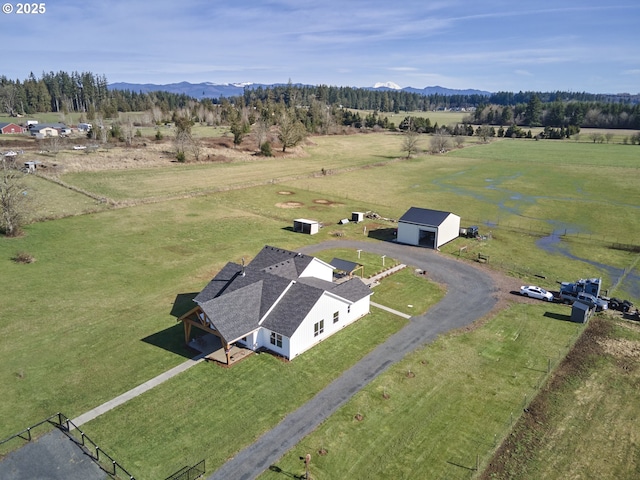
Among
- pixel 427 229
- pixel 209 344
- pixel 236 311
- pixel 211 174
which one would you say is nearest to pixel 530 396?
pixel 236 311

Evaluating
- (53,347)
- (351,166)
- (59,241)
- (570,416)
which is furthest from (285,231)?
(351,166)

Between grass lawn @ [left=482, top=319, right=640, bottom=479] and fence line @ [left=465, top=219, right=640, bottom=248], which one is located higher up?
fence line @ [left=465, top=219, right=640, bottom=248]

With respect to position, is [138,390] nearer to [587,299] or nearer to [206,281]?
[206,281]

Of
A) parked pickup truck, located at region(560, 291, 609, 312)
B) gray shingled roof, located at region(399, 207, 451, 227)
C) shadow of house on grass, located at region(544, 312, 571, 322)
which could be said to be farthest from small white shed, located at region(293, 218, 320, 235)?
parked pickup truck, located at region(560, 291, 609, 312)

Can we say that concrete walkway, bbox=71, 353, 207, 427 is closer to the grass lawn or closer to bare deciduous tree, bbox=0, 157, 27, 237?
the grass lawn

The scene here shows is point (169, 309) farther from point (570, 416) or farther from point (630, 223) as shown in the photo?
point (630, 223)

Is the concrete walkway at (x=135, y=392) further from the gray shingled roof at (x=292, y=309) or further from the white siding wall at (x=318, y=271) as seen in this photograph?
the white siding wall at (x=318, y=271)

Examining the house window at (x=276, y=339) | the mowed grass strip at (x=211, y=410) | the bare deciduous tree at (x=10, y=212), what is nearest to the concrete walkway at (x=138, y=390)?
the mowed grass strip at (x=211, y=410)
